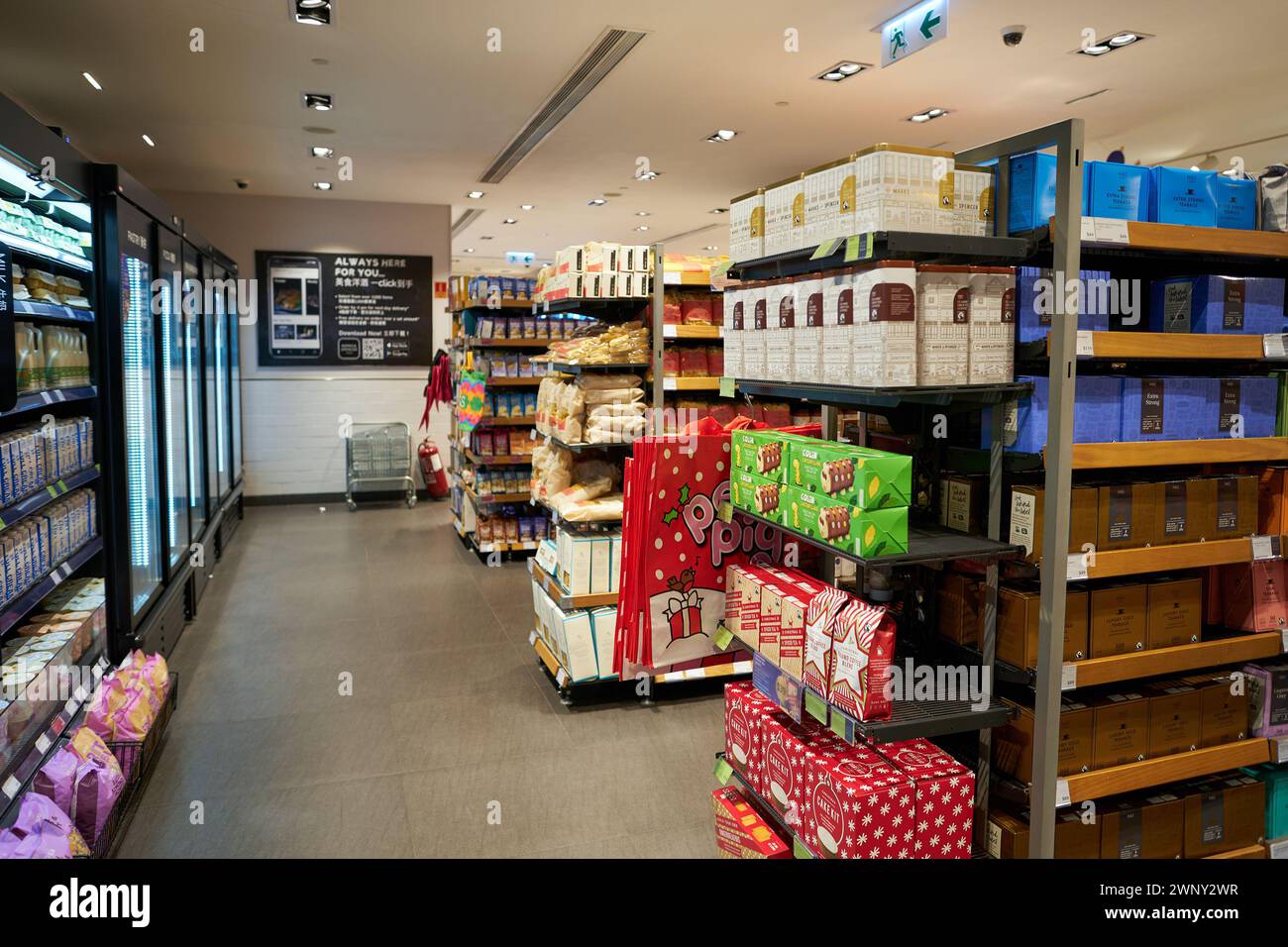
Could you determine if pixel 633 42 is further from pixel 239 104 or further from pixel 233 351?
pixel 233 351

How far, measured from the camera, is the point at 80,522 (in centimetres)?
400

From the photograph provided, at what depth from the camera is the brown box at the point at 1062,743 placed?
2.61 metres

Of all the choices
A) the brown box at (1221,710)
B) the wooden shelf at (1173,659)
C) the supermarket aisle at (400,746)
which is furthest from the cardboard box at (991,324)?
the supermarket aisle at (400,746)

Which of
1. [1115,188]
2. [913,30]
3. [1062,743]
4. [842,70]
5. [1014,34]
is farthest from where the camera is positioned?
[842,70]

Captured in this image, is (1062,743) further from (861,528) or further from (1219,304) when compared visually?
(1219,304)

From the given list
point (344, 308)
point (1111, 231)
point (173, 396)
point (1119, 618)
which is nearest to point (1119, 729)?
point (1119, 618)

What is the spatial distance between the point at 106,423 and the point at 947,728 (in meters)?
3.89

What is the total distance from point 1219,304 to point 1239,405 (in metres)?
0.35

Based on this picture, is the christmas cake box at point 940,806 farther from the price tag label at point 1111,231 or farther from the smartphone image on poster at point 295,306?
the smartphone image on poster at point 295,306

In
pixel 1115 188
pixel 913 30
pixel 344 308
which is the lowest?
pixel 1115 188

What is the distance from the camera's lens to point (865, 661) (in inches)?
87.9

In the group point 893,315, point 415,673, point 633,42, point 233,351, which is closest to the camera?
point 893,315
